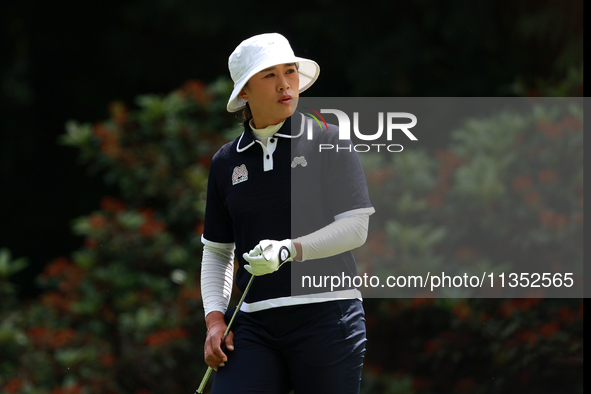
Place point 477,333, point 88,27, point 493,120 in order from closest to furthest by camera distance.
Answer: point 477,333, point 493,120, point 88,27


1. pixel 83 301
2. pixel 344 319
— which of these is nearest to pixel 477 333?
pixel 344 319

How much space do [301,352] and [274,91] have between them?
0.70 meters

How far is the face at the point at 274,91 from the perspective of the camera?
6.27ft

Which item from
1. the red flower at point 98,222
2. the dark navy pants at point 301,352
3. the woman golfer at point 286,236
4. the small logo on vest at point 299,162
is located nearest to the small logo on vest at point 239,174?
the woman golfer at point 286,236

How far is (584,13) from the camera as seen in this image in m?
4.45

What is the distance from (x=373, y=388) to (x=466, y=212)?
1008 millimetres

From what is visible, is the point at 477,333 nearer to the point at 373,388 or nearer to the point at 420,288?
the point at 420,288

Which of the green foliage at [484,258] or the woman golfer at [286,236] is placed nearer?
the woman golfer at [286,236]

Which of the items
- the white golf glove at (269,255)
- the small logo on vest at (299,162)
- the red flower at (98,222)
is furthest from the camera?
the red flower at (98,222)

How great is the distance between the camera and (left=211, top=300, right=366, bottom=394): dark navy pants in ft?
5.94

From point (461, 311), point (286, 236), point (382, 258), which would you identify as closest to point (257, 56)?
A: point (286, 236)

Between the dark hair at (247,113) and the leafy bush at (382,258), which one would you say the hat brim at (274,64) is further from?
the leafy bush at (382,258)

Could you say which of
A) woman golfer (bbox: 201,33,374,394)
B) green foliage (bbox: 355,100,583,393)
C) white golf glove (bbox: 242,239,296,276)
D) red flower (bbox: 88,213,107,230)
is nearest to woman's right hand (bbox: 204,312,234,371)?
woman golfer (bbox: 201,33,374,394)

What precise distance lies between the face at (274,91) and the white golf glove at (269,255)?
38 centimetres
